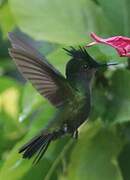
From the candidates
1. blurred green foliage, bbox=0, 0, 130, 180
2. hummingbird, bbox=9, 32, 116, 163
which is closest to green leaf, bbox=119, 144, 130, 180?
blurred green foliage, bbox=0, 0, 130, 180

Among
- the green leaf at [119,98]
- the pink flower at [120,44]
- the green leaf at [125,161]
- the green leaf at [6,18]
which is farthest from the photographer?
the green leaf at [6,18]

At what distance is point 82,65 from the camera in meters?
0.79

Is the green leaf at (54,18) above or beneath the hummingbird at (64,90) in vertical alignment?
→ above

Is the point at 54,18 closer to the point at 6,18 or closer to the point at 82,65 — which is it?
the point at 82,65

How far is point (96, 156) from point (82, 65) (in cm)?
22

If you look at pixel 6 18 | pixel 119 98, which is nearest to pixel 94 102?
pixel 119 98

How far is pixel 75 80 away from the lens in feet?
2.61

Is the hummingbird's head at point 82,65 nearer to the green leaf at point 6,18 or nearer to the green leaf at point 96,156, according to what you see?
the green leaf at point 96,156

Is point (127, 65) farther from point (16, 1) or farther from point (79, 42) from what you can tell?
point (16, 1)

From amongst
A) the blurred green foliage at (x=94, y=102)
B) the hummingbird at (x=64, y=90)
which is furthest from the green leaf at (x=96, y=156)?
the hummingbird at (x=64, y=90)

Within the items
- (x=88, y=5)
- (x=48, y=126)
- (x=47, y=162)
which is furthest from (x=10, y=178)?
(x=88, y=5)

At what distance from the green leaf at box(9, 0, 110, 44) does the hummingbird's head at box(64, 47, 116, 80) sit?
0.42ft

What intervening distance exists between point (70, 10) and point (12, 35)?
0.64 feet

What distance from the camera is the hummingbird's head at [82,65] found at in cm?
78
